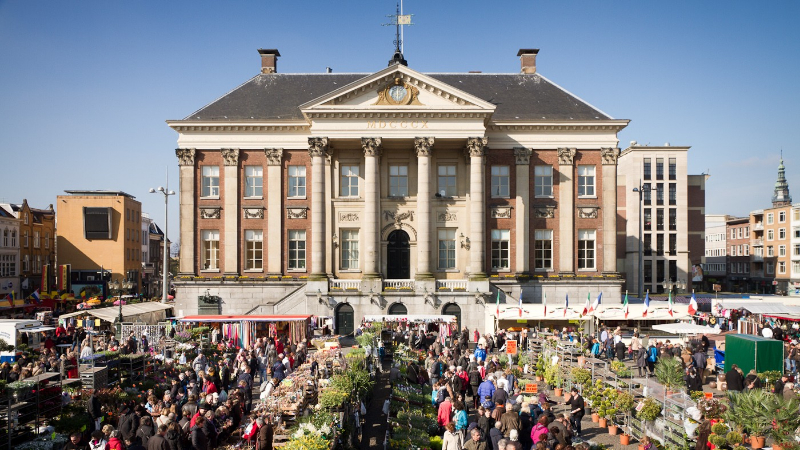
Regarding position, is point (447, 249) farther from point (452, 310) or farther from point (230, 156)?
point (230, 156)

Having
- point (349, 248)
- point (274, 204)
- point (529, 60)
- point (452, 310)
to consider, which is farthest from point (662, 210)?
point (274, 204)

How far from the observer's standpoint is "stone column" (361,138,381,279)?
136 feet

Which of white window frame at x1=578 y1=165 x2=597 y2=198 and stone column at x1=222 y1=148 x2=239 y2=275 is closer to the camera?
stone column at x1=222 y1=148 x2=239 y2=275

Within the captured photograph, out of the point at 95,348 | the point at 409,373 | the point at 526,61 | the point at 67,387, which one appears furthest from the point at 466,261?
the point at 67,387

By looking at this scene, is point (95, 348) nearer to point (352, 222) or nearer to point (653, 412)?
point (352, 222)

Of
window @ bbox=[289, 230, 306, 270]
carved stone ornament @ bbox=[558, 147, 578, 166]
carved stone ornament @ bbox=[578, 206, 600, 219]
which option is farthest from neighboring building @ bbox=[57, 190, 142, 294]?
carved stone ornament @ bbox=[578, 206, 600, 219]

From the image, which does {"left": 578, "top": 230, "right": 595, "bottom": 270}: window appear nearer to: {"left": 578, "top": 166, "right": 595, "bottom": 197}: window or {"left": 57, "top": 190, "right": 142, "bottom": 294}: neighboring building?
{"left": 578, "top": 166, "right": 595, "bottom": 197}: window

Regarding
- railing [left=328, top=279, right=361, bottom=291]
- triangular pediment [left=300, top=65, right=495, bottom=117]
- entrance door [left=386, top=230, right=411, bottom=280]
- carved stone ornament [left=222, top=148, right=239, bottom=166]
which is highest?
triangular pediment [left=300, top=65, right=495, bottom=117]

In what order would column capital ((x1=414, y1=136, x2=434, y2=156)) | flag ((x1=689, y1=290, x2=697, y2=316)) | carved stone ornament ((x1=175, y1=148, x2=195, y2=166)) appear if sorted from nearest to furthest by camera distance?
1. flag ((x1=689, y1=290, x2=697, y2=316))
2. column capital ((x1=414, y1=136, x2=434, y2=156))
3. carved stone ornament ((x1=175, y1=148, x2=195, y2=166))

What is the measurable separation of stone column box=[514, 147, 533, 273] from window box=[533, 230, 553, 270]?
0.80 metres

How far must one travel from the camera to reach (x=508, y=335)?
34.5 metres

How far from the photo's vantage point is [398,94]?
1626 inches

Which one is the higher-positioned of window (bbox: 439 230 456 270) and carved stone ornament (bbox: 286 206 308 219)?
carved stone ornament (bbox: 286 206 308 219)

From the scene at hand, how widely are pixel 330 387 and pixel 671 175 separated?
7557 centimetres
